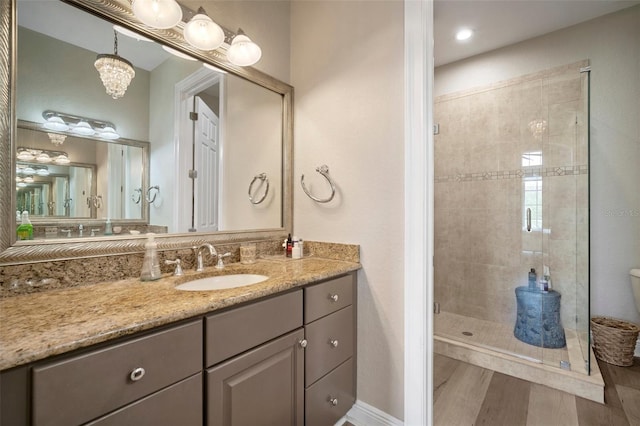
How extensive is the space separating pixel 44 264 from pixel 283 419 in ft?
3.46

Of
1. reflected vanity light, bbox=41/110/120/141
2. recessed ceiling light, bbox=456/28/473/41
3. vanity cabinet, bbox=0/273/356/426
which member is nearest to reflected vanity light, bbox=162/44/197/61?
reflected vanity light, bbox=41/110/120/141

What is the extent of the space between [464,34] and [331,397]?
2864 millimetres

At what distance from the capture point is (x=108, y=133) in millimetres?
1166

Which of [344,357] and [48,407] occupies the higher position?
[48,407]

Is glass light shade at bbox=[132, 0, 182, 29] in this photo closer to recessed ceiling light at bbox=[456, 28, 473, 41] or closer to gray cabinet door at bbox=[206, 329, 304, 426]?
gray cabinet door at bbox=[206, 329, 304, 426]

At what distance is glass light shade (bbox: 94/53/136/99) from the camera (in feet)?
3.70

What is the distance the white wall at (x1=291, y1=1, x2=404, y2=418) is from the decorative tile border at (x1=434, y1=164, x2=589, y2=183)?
1.63 m

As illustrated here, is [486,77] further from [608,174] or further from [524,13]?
[608,174]

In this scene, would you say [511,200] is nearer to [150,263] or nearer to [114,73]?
[150,263]

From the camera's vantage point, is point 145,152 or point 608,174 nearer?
point 145,152

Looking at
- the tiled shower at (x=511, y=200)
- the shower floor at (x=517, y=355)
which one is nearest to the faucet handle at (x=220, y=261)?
the shower floor at (x=517, y=355)

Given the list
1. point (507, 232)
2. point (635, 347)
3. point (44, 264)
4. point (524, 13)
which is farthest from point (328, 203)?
point (635, 347)

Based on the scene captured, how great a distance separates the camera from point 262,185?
5.81 feet

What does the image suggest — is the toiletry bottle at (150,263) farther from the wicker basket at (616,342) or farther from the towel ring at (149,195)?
the wicker basket at (616,342)
